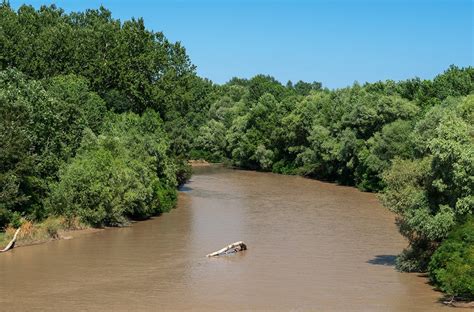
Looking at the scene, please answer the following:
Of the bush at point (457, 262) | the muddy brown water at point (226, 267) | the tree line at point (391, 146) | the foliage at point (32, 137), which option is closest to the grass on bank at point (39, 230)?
the muddy brown water at point (226, 267)

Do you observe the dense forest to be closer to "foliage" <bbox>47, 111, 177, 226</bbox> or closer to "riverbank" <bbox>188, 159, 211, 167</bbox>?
"foliage" <bbox>47, 111, 177, 226</bbox>

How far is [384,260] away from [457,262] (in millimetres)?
9394

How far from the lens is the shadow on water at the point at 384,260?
3641cm

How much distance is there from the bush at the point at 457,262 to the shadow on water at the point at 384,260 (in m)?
6.61

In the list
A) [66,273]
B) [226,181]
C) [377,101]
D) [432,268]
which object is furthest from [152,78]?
[432,268]

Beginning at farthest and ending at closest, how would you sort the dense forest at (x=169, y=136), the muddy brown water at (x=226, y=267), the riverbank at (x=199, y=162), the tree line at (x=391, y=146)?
the riverbank at (x=199, y=162) < the dense forest at (x=169, y=136) < the tree line at (x=391, y=146) < the muddy brown water at (x=226, y=267)

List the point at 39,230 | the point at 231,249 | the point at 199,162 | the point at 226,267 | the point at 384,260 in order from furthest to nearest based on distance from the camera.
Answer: the point at 199,162, the point at 39,230, the point at 231,249, the point at 384,260, the point at 226,267

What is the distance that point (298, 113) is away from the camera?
92.6 m

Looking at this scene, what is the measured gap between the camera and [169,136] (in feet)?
229

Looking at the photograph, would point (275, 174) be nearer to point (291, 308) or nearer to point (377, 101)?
point (377, 101)

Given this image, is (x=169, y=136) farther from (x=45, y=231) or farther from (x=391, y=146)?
(x=45, y=231)

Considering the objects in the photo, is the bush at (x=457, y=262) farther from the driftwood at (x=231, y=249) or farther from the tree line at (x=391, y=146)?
the driftwood at (x=231, y=249)

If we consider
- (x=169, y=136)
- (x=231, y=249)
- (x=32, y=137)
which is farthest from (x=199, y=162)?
(x=231, y=249)

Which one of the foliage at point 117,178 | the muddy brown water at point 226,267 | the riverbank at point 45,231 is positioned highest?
the foliage at point 117,178
